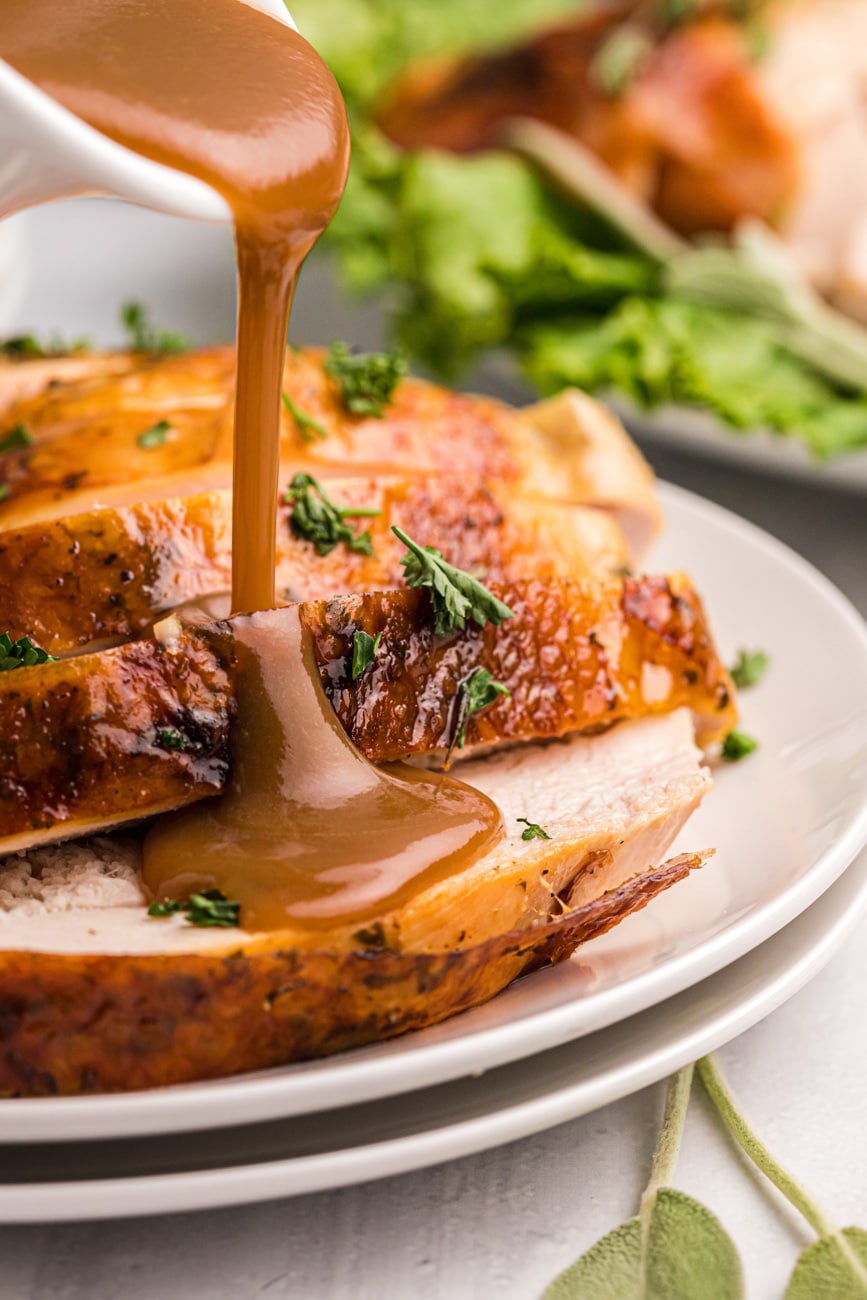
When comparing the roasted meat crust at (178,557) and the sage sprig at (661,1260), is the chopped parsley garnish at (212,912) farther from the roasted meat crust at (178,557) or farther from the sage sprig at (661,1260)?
the sage sprig at (661,1260)

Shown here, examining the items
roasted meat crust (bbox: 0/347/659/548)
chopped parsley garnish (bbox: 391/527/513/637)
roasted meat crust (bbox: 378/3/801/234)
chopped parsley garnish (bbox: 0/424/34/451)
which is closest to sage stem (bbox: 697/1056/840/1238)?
chopped parsley garnish (bbox: 391/527/513/637)

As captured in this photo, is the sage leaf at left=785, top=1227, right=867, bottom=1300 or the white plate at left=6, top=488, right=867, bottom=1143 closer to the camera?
the white plate at left=6, top=488, right=867, bottom=1143

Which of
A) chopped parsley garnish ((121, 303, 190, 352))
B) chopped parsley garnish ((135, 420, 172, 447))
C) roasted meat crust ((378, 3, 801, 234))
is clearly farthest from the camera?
roasted meat crust ((378, 3, 801, 234))

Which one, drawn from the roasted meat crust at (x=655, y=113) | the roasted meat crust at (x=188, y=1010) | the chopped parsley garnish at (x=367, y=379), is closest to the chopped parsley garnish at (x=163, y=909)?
the roasted meat crust at (x=188, y=1010)

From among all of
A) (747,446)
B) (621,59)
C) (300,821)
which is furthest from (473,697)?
(621,59)

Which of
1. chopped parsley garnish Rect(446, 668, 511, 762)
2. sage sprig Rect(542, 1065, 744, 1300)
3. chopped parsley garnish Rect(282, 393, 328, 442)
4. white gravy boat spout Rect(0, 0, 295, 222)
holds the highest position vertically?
white gravy boat spout Rect(0, 0, 295, 222)

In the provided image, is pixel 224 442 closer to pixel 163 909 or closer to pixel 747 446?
pixel 163 909

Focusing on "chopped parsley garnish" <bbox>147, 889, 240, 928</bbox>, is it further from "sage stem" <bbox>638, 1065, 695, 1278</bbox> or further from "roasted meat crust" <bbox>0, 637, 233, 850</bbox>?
"sage stem" <bbox>638, 1065, 695, 1278</bbox>
